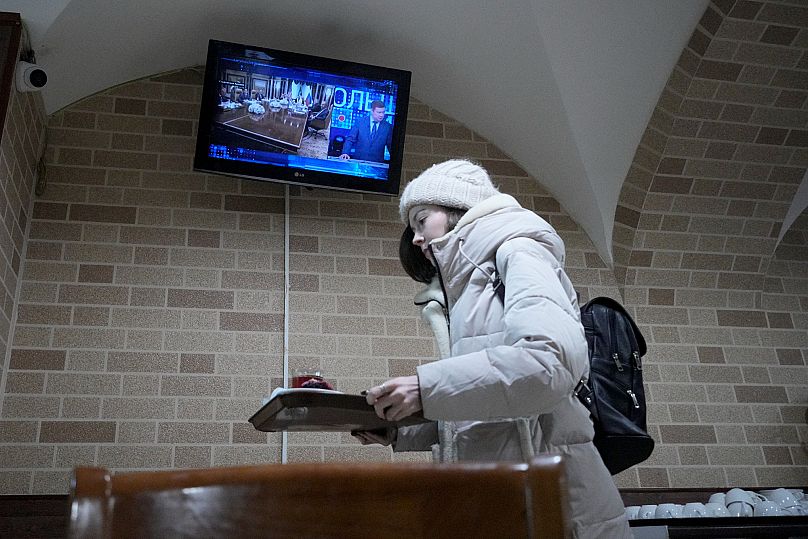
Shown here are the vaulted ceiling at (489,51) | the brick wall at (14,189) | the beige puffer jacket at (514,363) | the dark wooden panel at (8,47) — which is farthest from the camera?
the vaulted ceiling at (489,51)

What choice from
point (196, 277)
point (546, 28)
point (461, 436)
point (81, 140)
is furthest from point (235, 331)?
point (461, 436)

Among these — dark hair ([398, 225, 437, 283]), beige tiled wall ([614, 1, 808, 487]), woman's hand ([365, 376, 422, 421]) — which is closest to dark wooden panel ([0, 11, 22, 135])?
dark hair ([398, 225, 437, 283])

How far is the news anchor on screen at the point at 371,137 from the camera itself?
4277 mm

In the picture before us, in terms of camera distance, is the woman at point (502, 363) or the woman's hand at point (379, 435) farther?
the woman's hand at point (379, 435)

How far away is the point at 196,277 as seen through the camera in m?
4.09

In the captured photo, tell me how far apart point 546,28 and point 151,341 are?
240 centimetres

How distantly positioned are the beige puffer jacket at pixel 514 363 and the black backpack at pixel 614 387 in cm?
9

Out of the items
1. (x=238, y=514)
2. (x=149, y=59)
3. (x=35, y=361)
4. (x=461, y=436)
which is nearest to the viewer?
(x=238, y=514)

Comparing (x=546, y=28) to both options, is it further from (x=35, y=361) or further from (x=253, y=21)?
(x=35, y=361)

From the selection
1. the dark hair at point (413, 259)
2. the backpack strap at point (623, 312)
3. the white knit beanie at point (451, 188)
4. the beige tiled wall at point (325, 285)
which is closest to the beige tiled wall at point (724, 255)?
the beige tiled wall at point (325, 285)

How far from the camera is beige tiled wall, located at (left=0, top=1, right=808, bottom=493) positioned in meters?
3.78

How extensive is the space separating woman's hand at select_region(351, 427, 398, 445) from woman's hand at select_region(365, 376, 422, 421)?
1.38 ft

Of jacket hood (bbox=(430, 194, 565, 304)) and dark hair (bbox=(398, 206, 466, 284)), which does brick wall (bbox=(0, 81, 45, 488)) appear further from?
jacket hood (bbox=(430, 194, 565, 304))

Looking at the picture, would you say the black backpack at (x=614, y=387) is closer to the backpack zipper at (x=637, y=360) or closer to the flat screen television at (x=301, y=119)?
the backpack zipper at (x=637, y=360)
